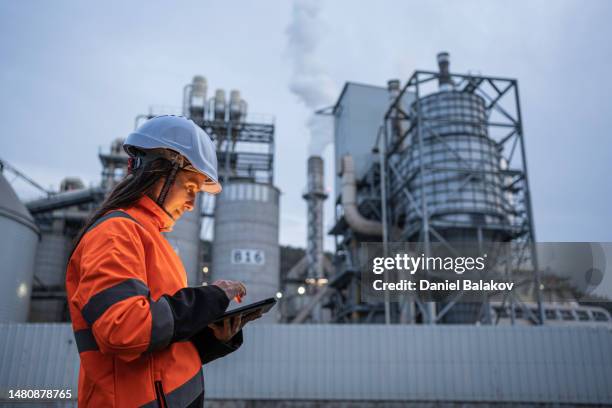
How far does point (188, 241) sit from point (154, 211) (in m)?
23.5

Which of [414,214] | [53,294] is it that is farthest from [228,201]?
[53,294]

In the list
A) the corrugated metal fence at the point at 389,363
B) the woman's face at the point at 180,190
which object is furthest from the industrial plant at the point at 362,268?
the woman's face at the point at 180,190

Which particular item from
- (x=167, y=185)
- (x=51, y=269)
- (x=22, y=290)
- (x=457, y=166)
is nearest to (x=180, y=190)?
(x=167, y=185)

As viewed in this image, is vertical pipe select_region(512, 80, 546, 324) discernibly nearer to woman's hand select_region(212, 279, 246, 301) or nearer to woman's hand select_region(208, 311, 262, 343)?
woman's hand select_region(208, 311, 262, 343)

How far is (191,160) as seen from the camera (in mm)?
1768

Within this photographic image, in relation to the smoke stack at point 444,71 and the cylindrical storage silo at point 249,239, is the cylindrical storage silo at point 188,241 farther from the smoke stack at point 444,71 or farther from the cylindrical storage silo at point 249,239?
the smoke stack at point 444,71

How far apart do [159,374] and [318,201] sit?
3699 cm

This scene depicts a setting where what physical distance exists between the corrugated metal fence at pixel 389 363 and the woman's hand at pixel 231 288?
43.6 feet

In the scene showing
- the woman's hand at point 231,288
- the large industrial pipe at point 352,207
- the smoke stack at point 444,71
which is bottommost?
the woman's hand at point 231,288

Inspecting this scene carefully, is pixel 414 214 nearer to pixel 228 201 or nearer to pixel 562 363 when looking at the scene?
pixel 562 363

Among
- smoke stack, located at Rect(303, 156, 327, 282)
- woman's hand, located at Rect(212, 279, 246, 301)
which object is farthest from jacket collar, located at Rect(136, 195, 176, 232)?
smoke stack, located at Rect(303, 156, 327, 282)

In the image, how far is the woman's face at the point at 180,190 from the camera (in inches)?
71.2

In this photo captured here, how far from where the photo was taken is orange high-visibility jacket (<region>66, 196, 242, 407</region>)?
1368mm

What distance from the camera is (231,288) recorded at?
1661mm
